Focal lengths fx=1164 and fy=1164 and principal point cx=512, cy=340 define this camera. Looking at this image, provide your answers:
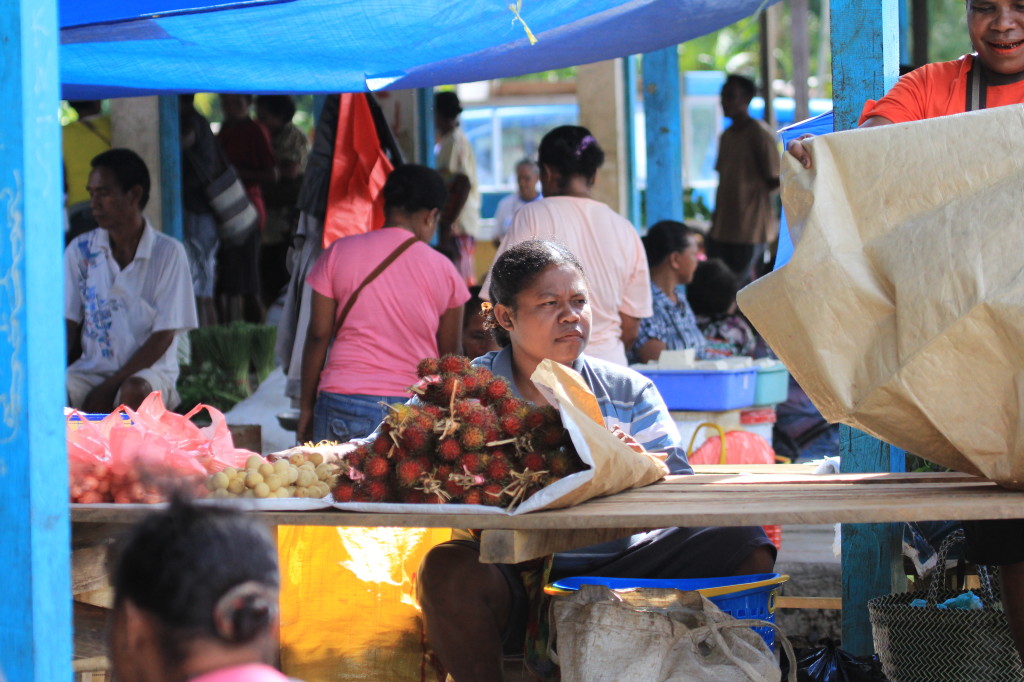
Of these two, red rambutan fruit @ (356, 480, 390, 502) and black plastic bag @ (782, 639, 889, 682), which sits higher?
red rambutan fruit @ (356, 480, 390, 502)

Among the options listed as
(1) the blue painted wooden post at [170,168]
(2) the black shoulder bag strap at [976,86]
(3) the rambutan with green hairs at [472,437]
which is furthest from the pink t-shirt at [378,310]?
(1) the blue painted wooden post at [170,168]

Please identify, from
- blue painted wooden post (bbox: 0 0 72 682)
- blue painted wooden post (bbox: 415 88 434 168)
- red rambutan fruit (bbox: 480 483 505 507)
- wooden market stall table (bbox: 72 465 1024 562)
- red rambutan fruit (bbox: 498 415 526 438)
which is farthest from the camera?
blue painted wooden post (bbox: 415 88 434 168)

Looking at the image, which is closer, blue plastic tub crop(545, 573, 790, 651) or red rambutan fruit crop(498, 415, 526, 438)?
red rambutan fruit crop(498, 415, 526, 438)

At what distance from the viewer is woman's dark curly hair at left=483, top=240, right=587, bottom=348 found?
3127 millimetres

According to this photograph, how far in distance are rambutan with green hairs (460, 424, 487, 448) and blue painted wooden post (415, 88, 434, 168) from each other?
5176mm

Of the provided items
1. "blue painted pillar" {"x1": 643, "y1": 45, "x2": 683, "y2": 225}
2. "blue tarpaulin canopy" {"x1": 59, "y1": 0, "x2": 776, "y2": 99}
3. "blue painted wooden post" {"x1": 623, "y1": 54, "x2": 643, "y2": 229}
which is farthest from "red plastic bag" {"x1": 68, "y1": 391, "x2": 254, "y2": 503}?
"blue painted wooden post" {"x1": 623, "y1": 54, "x2": 643, "y2": 229}

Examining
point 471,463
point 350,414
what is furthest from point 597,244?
point 471,463

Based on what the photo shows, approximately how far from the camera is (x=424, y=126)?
24.1 ft

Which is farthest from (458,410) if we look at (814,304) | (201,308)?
(201,308)

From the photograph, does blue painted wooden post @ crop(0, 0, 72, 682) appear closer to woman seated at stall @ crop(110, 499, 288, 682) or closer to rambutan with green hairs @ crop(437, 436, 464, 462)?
woman seated at stall @ crop(110, 499, 288, 682)

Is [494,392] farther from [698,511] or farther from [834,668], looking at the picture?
[834,668]

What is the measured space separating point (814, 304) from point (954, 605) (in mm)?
1226

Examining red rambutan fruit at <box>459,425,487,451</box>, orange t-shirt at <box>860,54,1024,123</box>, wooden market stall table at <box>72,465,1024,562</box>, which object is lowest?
wooden market stall table at <box>72,465,1024,562</box>

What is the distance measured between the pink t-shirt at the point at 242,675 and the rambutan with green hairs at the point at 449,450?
915 millimetres
